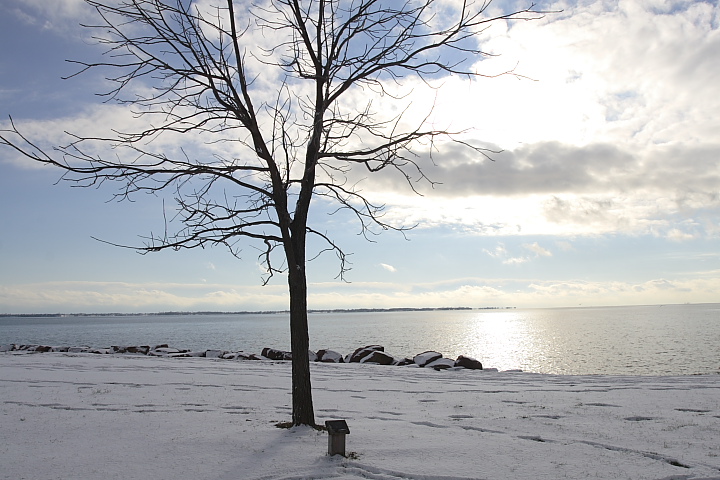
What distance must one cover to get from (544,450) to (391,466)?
7.06ft

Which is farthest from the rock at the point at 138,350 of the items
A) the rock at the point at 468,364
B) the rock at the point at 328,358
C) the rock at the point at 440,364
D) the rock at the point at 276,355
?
the rock at the point at 468,364

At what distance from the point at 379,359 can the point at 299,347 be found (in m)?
14.7

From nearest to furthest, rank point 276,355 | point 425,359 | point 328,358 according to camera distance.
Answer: point 425,359 → point 328,358 → point 276,355

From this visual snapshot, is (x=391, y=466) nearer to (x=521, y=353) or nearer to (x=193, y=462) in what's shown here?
(x=193, y=462)

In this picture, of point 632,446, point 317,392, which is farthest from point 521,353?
point 632,446

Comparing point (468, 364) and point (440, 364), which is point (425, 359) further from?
point (468, 364)

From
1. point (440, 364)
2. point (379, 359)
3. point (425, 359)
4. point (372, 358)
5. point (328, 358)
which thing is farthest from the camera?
point (328, 358)

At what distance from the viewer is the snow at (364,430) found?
18.5 ft

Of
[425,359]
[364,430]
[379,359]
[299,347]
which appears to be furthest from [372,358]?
[299,347]

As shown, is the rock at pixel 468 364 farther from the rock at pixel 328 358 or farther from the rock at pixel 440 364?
the rock at pixel 328 358

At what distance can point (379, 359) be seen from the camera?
70.3 feet

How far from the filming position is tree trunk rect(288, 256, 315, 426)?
7.24 meters

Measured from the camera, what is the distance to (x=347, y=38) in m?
7.39

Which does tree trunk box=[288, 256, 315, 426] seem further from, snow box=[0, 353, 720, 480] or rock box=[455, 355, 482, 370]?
rock box=[455, 355, 482, 370]
